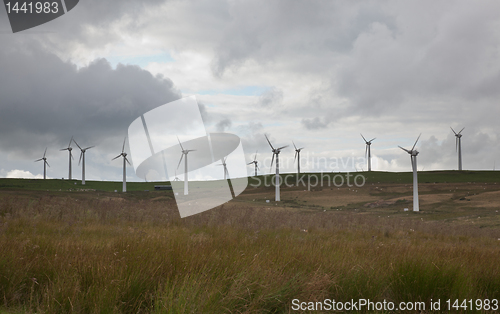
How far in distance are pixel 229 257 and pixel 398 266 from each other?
2824mm

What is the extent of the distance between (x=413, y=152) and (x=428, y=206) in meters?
8.45

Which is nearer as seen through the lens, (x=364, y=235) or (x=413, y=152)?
(x=364, y=235)

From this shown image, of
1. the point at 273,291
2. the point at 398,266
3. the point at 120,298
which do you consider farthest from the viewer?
the point at 398,266

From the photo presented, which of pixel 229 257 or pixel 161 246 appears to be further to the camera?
pixel 161 246

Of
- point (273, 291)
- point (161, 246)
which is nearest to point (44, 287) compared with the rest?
point (161, 246)

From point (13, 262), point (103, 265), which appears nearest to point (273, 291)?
point (103, 265)

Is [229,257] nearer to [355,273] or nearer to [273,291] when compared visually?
[273,291]

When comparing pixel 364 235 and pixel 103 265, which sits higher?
pixel 103 265

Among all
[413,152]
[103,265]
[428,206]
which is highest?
[413,152]

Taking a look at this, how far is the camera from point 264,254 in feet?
22.1

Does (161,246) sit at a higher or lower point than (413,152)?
lower

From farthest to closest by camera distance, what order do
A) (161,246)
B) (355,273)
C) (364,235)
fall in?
(364,235) → (161,246) → (355,273)

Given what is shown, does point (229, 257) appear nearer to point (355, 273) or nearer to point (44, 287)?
point (355, 273)

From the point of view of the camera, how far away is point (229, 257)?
6.06 m
